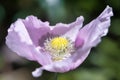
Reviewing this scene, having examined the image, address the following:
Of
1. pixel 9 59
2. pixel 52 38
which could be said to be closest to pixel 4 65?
pixel 9 59

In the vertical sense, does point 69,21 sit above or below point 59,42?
above

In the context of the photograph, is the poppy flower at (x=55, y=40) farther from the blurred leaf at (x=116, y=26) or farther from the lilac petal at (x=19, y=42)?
the blurred leaf at (x=116, y=26)

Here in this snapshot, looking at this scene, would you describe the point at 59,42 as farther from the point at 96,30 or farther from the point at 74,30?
the point at 96,30

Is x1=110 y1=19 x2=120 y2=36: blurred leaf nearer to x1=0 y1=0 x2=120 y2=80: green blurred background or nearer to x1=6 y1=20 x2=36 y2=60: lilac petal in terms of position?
x1=0 y1=0 x2=120 y2=80: green blurred background

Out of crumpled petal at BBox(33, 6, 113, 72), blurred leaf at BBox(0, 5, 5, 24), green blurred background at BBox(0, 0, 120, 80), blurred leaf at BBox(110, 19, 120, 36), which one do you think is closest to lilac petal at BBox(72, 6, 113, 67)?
crumpled petal at BBox(33, 6, 113, 72)

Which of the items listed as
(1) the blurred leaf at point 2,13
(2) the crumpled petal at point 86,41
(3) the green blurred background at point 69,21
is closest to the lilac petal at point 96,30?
(2) the crumpled petal at point 86,41

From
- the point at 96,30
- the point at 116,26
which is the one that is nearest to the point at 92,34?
the point at 96,30
